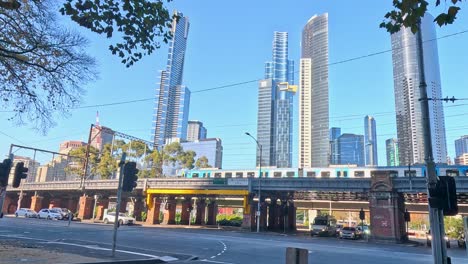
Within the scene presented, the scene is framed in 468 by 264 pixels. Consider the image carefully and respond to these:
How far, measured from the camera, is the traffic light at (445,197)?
27.3 feet

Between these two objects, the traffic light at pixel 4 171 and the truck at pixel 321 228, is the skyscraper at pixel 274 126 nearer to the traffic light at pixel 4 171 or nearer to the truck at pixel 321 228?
the truck at pixel 321 228

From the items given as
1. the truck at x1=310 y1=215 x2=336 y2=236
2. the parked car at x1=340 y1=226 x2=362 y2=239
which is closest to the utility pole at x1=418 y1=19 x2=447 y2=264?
the parked car at x1=340 y1=226 x2=362 y2=239

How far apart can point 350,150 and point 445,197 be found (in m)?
121

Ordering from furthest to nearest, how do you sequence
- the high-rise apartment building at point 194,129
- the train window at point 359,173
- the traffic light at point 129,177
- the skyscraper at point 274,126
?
1. the high-rise apartment building at point 194,129
2. the skyscraper at point 274,126
3. the train window at point 359,173
4. the traffic light at point 129,177

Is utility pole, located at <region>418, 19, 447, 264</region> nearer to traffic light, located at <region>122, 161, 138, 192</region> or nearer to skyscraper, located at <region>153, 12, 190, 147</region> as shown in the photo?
traffic light, located at <region>122, 161, 138, 192</region>

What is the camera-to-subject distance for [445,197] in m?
8.40

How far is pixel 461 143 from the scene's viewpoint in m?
41.8

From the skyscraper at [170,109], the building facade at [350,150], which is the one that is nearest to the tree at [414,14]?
the skyscraper at [170,109]

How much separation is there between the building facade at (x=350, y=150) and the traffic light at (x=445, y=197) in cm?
10395

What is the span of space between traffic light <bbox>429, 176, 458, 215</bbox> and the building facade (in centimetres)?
10395

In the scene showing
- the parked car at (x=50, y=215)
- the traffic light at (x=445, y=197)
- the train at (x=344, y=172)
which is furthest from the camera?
the parked car at (x=50, y=215)

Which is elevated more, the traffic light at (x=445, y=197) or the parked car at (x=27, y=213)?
the traffic light at (x=445, y=197)

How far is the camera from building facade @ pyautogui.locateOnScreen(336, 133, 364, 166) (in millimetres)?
112688

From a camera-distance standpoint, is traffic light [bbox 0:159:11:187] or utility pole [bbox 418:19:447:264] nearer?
utility pole [bbox 418:19:447:264]
